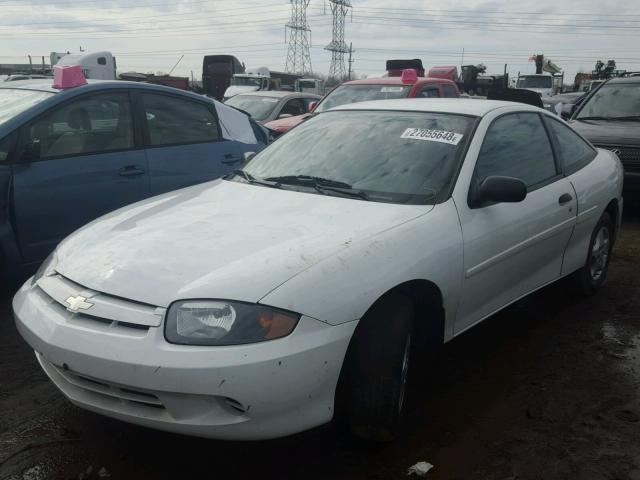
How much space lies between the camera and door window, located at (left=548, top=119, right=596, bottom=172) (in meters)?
4.43

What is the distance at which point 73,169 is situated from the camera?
4586 mm

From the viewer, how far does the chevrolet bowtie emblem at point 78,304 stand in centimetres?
255

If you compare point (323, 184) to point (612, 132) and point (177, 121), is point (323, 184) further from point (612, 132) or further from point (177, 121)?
point (612, 132)

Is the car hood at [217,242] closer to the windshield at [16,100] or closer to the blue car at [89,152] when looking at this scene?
the blue car at [89,152]

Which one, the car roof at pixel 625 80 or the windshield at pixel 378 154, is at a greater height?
the car roof at pixel 625 80

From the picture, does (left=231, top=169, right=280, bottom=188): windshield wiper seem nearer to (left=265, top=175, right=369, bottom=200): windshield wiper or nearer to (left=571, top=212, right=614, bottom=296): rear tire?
(left=265, top=175, right=369, bottom=200): windshield wiper

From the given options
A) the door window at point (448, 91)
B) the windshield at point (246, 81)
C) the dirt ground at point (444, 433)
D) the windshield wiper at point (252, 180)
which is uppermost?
the door window at point (448, 91)

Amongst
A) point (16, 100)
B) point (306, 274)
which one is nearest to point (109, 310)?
point (306, 274)

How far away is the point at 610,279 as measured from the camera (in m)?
5.49

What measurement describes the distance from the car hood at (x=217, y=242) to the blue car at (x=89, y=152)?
3.86 feet

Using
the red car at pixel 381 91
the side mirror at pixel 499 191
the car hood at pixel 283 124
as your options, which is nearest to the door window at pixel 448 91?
the red car at pixel 381 91

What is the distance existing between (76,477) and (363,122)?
2.47 m

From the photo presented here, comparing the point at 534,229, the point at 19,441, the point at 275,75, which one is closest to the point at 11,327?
the point at 19,441

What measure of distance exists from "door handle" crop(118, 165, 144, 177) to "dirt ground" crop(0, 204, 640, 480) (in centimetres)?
142
